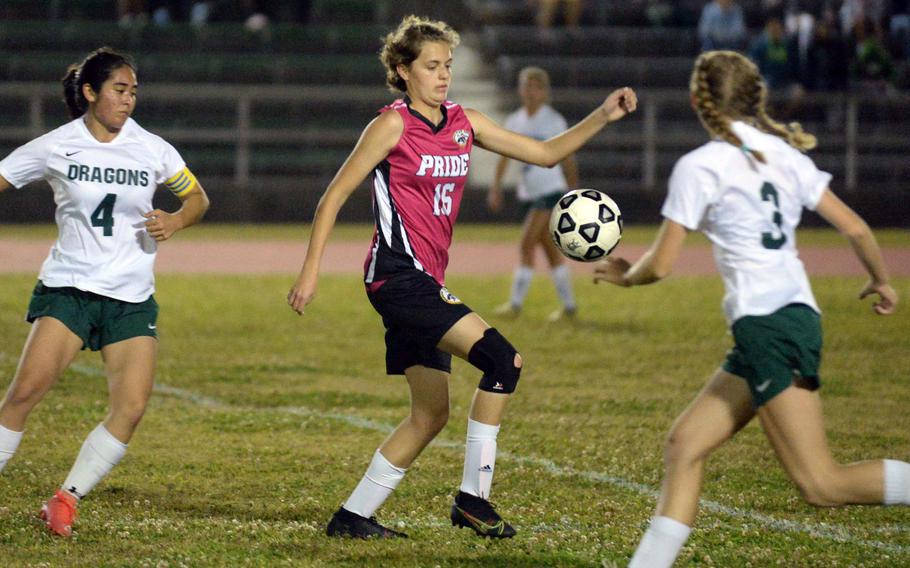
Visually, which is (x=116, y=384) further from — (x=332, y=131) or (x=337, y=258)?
(x=332, y=131)

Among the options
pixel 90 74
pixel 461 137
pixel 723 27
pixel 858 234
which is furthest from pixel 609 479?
pixel 723 27

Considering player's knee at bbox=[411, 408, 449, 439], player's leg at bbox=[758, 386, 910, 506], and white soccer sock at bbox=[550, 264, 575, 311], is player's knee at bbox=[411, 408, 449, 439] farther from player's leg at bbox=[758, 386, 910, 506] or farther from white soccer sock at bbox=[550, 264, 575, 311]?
white soccer sock at bbox=[550, 264, 575, 311]

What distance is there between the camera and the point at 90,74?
638 cm

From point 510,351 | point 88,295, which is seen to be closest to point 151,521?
point 88,295

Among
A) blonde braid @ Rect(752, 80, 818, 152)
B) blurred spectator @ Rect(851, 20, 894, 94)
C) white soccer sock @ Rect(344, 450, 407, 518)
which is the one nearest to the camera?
blonde braid @ Rect(752, 80, 818, 152)

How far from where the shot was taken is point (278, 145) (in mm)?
26219

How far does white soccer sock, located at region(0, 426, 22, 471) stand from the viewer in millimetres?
6301

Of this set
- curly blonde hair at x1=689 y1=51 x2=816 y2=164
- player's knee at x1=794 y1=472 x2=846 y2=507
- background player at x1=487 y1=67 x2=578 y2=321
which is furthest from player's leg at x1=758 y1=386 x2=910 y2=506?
background player at x1=487 y1=67 x2=578 y2=321

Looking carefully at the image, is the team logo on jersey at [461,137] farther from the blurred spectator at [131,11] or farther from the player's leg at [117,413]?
the blurred spectator at [131,11]

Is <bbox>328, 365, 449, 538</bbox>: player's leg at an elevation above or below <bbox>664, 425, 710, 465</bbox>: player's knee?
below

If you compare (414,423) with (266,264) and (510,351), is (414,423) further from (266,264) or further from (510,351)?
(266,264)

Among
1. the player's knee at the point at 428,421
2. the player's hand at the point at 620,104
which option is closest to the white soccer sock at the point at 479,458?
the player's knee at the point at 428,421

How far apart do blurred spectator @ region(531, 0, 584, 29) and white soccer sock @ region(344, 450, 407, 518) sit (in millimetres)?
22461

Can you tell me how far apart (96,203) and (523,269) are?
8.01 metres
